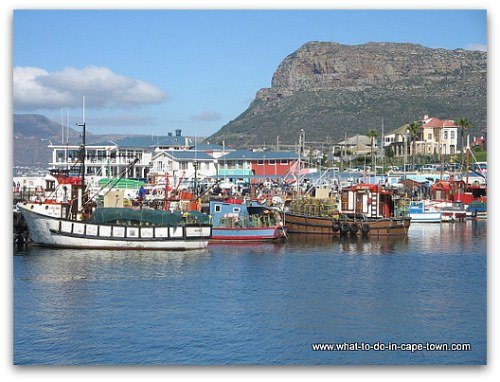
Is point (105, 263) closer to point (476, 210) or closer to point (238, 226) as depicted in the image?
point (238, 226)

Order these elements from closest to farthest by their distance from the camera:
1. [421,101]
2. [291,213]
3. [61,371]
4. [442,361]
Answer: [61,371] → [442,361] → [291,213] → [421,101]

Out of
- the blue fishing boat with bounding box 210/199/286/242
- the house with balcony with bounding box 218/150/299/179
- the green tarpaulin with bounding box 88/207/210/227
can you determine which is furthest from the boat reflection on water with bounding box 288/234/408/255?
the house with balcony with bounding box 218/150/299/179

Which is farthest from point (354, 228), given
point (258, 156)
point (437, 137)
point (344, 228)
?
point (437, 137)

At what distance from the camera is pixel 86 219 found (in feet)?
101

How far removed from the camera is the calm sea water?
15.7 m

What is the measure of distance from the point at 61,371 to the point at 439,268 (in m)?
16.2

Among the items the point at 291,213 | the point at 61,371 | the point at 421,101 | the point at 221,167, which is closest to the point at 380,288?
the point at 61,371

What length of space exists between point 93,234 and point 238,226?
7.73 meters

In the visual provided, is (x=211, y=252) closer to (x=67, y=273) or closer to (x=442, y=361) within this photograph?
(x=67, y=273)

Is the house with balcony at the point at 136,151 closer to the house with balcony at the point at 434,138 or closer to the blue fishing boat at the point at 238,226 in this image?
the blue fishing boat at the point at 238,226

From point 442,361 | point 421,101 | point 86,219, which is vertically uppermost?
point 421,101

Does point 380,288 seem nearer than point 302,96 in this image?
Yes

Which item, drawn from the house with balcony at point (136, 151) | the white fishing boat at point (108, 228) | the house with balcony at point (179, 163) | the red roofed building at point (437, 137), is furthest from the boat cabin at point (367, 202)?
the red roofed building at point (437, 137)

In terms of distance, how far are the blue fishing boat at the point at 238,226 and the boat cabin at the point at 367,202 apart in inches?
232
